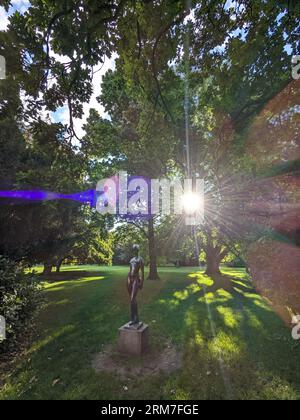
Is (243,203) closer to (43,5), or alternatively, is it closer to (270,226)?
(270,226)

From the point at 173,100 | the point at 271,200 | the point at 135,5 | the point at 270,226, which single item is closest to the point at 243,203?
the point at 271,200

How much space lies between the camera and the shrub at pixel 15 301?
6.59 m

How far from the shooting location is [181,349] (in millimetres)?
7418

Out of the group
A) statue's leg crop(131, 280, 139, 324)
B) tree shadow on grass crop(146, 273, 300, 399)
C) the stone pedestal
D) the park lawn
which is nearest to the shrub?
the park lawn

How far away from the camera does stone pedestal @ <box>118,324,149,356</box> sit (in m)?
7.12

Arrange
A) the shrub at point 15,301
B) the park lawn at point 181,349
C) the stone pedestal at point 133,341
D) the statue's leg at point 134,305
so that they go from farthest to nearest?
the statue's leg at point 134,305, the stone pedestal at point 133,341, the shrub at point 15,301, the park lawn at point 181,349

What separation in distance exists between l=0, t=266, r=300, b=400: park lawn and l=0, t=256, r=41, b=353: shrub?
765 mm

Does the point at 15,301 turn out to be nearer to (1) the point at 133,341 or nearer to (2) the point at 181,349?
(1) the point at 133,341

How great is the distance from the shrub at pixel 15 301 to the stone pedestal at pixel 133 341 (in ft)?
10.1

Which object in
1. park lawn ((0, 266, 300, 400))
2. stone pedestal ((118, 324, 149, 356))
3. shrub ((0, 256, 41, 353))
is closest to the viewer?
park lawn ((0, 266, 300, 400))

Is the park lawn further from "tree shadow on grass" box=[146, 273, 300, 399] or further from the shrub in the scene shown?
the shrub

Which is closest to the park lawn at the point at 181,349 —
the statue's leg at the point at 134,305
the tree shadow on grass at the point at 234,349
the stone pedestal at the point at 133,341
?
the tree shadow on grass at the point at 234,349

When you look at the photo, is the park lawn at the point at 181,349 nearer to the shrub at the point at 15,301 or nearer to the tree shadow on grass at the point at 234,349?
the tree shadow on grass at the point at 234,349

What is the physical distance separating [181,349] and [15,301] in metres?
5.30
